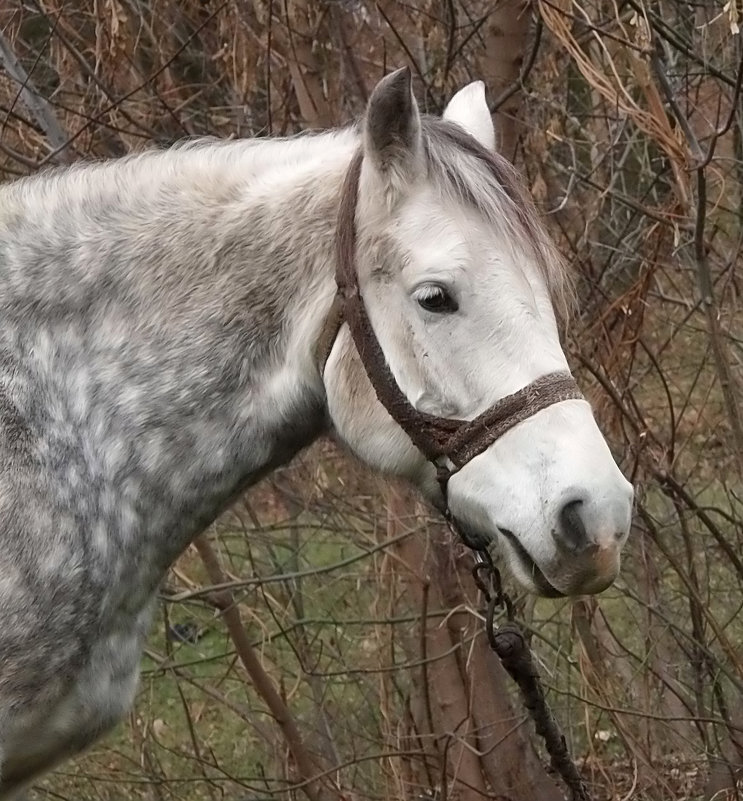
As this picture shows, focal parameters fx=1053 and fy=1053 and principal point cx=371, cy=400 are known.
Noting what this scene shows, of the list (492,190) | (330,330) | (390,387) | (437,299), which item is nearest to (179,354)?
(330,330)

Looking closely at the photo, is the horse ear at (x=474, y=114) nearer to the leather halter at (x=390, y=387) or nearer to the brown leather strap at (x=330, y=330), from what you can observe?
the leather halter at (x=390, y=387)

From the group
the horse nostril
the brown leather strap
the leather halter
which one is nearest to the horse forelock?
the leather halter

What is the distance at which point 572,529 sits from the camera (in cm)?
191

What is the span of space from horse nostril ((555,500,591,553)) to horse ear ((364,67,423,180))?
0.78m

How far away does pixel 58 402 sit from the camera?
7.63 ft

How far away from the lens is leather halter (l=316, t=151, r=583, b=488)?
6.69ft

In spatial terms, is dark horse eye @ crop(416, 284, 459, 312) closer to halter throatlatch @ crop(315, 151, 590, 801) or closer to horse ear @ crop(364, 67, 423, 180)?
halter throatlatch @ crop(315, 151, 590, 801)

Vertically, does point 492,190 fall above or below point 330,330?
above

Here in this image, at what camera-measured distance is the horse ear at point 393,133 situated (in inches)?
83.6

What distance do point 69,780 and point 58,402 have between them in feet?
11.8

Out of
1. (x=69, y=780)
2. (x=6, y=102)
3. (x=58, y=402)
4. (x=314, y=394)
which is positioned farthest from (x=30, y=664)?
(x=69, y=780)

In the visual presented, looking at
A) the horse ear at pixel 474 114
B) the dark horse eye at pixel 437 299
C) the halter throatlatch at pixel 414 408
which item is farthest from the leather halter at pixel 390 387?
the horse ear at pixel 474 114

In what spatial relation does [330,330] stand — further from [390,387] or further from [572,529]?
[572,529]

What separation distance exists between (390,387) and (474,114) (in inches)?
32.5
